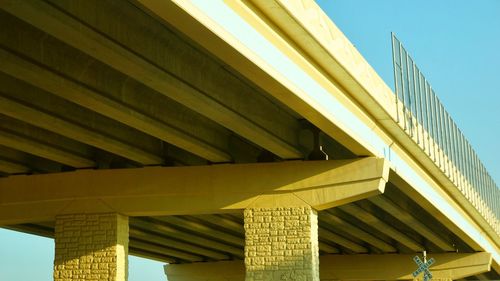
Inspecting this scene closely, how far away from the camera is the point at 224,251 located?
5178 cm

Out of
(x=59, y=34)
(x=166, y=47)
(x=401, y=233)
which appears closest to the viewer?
(x=59, y=34)

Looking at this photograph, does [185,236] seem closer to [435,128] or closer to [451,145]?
[451,145]

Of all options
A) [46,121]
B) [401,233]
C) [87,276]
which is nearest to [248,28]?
[46,121]

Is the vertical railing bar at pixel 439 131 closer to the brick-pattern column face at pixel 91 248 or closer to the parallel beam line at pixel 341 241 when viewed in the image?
the parallel beam line at pixel 341 241

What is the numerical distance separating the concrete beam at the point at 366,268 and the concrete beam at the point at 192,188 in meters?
22.1

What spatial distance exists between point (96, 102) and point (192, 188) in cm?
736

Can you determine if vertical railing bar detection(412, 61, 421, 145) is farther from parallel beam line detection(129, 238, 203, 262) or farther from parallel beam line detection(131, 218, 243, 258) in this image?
parallel beam line detection(129, 238, 203, 262)

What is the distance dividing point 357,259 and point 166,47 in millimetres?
32863

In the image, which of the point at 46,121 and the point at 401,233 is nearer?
the point at 46,121

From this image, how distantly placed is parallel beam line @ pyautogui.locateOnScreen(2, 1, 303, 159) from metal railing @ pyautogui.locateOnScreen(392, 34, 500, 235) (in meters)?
3.96

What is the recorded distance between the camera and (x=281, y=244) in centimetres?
2872

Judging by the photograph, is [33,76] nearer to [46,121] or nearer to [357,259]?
[46,121]

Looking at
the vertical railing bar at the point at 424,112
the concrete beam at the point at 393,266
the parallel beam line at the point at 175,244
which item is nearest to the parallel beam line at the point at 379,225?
the concrete beam at the point at 393,266

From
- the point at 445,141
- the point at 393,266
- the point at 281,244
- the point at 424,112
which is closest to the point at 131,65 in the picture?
the point at 281,244
